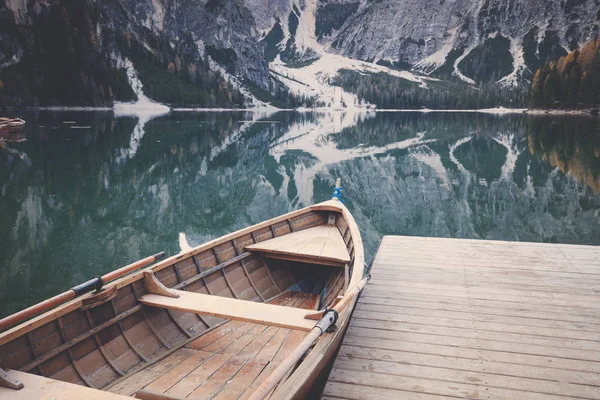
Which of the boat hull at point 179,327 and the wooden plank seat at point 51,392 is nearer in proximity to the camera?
the wooden plank seat at point 51,392

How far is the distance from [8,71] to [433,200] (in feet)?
486

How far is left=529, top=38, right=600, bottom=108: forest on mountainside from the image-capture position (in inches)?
4045

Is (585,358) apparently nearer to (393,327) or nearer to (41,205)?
(393,327)

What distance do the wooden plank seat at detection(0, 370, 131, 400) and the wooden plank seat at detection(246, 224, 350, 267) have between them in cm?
498

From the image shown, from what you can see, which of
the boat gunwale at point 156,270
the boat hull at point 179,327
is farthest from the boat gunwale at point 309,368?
the boat gunwale at point 156,270

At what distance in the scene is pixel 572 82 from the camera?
107312 mm

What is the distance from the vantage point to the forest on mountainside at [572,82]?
337 ft

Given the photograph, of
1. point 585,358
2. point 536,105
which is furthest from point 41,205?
point 536,105

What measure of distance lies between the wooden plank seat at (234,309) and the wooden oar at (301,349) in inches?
17.1

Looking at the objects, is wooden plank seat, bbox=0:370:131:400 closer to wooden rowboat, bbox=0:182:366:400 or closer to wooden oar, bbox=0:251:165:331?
wooden rowboat, bbox=0:182:366:400

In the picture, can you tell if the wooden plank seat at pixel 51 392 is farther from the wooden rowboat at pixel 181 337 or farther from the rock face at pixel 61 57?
the rock face at pixel 61 57

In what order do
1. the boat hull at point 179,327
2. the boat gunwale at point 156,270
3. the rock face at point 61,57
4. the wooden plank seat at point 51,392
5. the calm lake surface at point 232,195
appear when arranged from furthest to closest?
1. the rock face at point 61,57
2. the calm lake surface at point 232,195
3. the boat hull at point 179,327
4. the boat gunwale at point 156,270
5. the wooden plank seat at point 51,392

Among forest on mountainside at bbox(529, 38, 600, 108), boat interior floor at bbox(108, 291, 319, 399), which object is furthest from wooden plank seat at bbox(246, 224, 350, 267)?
forest on mountainside at bbox(529, 38, 600, 108)

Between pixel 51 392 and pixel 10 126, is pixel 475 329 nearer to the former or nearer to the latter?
pixel 51 392
